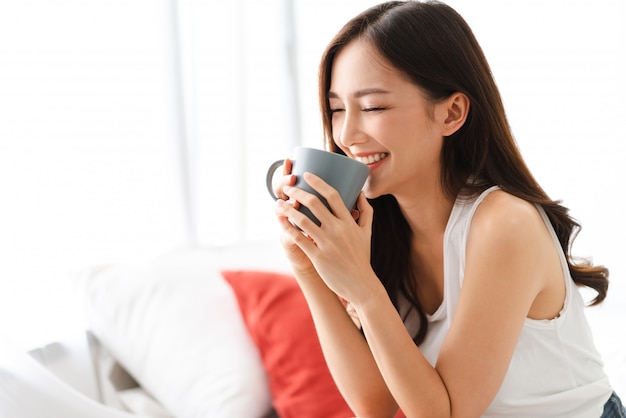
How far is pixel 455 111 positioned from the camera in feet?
3.53

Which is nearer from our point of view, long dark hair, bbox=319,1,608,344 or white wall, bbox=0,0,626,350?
long dark hair, bbox=319,1,608,344

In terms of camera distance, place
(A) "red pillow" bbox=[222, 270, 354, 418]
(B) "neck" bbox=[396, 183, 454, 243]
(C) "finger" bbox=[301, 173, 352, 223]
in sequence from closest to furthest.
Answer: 1. (C) "finger" bbox=[301, 173, 352, 223]
2. (B) "neck" bbox=[396, 183, 454, 243]
3. (A) "red pillow" bbox=[222, 270, 354, 418]

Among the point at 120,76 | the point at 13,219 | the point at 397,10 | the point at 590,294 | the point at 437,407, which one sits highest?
the point at 397,10

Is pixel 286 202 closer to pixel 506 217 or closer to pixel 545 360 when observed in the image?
pixel 506 217

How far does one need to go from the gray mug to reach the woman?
2 cm

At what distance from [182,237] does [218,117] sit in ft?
1.13

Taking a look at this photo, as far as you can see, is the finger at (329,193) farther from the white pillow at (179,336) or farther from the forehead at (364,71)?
the white pillow at (179,336)

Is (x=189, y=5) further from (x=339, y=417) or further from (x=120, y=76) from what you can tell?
(x=339, y=417)

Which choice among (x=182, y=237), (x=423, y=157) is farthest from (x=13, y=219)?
(x=423, y=157)

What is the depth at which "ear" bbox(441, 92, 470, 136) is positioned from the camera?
106 centimetres

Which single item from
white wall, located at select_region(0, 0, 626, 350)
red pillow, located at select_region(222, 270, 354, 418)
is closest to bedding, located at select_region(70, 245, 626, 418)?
red pillow, located at select_region(222, 270, 354, 418)

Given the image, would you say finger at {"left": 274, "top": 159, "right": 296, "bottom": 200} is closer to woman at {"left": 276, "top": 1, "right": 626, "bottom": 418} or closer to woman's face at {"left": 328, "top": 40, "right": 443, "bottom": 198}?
woman at {"left": 276, "top": 1, "right": 626, "bottom": 418}

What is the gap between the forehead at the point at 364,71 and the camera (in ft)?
3.39

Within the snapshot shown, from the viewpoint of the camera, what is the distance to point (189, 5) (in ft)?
5.84
